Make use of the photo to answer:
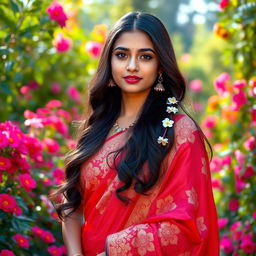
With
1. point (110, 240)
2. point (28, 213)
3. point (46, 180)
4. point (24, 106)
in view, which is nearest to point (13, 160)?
point (28, 213)

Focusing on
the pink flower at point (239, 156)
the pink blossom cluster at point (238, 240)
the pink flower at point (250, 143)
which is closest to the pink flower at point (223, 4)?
the pink flower at point (250, 143)

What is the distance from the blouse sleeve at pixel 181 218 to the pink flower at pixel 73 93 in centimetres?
365

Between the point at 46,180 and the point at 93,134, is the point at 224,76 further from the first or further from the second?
the point at 93,134

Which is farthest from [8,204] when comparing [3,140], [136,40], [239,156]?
[239,156]

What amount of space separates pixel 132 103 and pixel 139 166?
39 centimetres

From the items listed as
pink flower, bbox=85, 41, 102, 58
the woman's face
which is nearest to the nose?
the woman's face

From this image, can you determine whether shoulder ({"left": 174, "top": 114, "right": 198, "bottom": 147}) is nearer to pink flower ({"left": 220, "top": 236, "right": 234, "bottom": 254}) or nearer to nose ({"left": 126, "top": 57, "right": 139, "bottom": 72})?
nose ({"left": 126, "top": 57, "right": 139, "bottom": 72})

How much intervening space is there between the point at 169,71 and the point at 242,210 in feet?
5.90

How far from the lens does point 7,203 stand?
9.20 feet

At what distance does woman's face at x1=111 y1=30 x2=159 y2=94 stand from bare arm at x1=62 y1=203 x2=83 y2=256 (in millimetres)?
635

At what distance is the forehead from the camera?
2611mm

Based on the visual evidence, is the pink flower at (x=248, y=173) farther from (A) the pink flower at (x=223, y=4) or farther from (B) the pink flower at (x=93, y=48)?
(B) the pink flower at (x=93, y=48)

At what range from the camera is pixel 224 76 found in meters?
5.32

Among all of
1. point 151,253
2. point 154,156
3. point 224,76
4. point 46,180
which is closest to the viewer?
point 151,253
